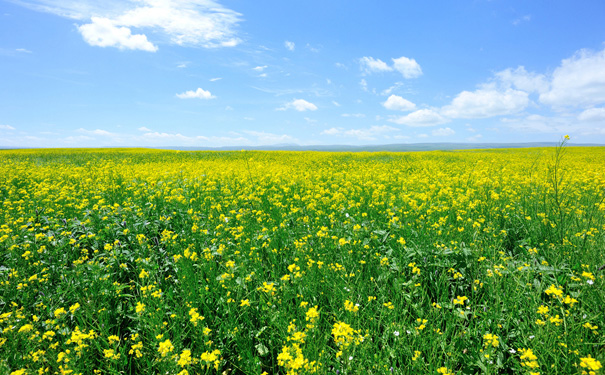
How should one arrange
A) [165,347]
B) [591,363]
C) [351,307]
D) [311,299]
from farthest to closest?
[311,299], [351,307], [165,347], [591,363]

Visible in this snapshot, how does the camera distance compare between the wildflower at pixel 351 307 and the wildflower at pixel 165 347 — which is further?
the wildflower at pixel 351 307

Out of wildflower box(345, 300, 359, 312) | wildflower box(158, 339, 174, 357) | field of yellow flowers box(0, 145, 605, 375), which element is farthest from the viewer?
wildflower box(345, 300, 359, 312)

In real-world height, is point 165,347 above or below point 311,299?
above

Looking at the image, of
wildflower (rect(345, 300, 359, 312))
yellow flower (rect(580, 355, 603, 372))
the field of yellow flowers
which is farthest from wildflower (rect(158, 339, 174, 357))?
yellow flower (rect(580, 355, 603, 372))

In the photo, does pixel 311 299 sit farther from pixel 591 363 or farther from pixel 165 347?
pixel 591 363

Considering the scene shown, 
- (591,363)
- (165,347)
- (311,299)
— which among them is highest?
(591,363)

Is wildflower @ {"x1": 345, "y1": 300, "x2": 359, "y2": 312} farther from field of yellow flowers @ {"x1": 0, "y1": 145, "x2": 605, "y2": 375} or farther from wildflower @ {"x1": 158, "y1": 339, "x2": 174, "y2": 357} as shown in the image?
wildflower @ {"x1": 158, "y1": 339, "x2": 174, "y2": 357}

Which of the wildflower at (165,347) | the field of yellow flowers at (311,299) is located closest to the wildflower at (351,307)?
the field of yellow flowers at (311,299)

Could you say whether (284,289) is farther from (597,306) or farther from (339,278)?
(597,306)

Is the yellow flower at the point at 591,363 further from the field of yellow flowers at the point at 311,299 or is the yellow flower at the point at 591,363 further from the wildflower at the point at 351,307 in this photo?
the wildflower at the point at 351,307

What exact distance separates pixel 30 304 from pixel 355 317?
129 inches

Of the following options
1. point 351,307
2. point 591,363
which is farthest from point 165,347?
point 591,363

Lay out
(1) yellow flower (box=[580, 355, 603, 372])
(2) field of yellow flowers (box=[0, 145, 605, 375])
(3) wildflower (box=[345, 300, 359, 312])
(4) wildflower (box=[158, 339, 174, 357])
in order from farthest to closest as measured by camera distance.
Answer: (3) wildflower (box=[345, 300, 359, 312]), (2) field of yellow flowers (box=[0, 145, 605, 375]), (4) wildflower (box=[158, 339, 174, 357]), (1) yellow flower (box=[580, 355, 603, 372])

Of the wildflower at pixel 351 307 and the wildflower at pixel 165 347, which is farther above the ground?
the wildflower at pixel 351 307
